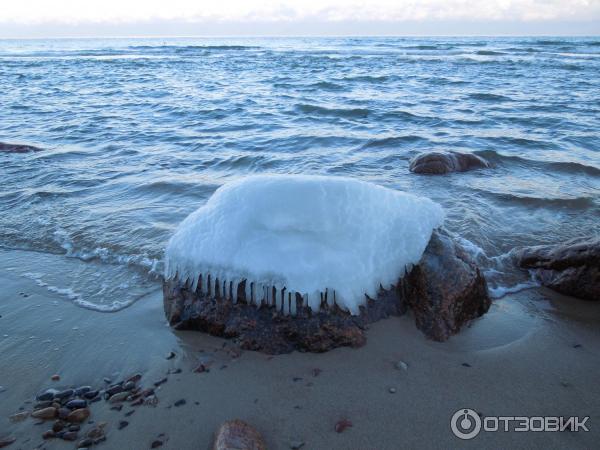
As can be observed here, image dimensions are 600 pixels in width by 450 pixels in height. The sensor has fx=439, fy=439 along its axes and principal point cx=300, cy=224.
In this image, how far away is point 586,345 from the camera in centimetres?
258

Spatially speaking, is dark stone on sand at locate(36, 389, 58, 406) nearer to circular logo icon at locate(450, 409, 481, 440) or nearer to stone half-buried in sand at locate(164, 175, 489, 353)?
stone half-buried in sand at locate(164, 175, 489, 353)

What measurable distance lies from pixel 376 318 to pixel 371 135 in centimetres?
574

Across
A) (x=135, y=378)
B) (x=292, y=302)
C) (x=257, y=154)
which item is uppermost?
(x=292, y=302)

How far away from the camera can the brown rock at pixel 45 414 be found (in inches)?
81.7

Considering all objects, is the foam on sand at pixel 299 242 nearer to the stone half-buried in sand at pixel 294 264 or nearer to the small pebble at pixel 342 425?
the stone half-buried in sand at pixel 294 264

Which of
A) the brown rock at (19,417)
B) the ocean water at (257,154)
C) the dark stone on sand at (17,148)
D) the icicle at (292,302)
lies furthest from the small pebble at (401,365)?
the dark stone on sand at (17,148)

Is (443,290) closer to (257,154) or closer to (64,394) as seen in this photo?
(64,394)

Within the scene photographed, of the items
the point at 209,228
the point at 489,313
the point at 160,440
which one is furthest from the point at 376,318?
the point at 160,440

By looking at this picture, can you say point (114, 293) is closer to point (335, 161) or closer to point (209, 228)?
point (209, 228)

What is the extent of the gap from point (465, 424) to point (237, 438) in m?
1.05

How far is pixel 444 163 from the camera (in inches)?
232

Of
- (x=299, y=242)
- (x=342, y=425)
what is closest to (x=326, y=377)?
(x=342, y=425)

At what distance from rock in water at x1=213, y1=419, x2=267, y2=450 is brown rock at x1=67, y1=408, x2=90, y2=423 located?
663 mm

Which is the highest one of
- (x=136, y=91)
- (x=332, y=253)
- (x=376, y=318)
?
(x=332, y=253)
